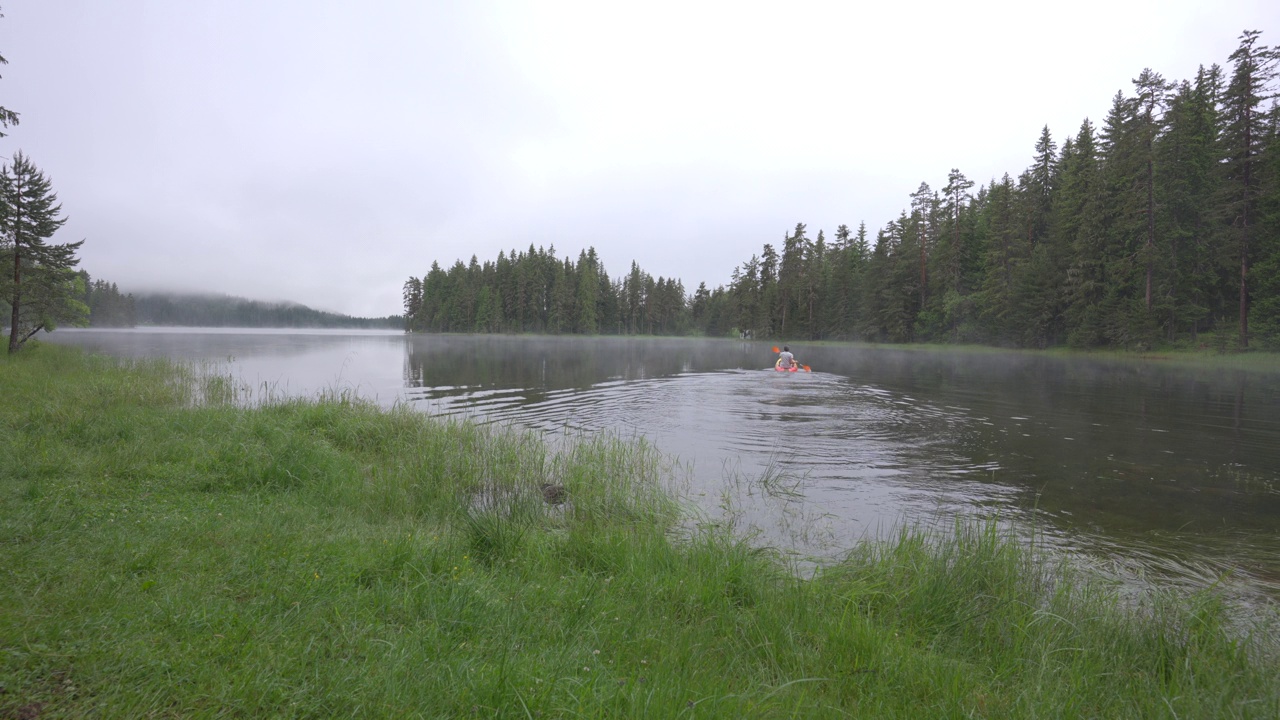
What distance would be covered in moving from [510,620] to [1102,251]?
185ft

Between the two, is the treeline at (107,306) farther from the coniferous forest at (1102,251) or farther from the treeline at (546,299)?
the coniferous forest at (1102,251)

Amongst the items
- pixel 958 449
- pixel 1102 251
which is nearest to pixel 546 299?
pixel 1102 251

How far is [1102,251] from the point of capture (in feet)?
144

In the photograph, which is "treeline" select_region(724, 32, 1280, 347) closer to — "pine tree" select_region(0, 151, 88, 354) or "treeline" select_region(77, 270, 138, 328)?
"pine tree" select_region(0, 151, 88, 354)

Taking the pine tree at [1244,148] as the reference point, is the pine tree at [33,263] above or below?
below

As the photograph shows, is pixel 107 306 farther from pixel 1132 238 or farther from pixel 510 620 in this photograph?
pixel 1132 238

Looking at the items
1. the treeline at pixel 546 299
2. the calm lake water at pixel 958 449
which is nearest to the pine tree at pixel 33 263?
the calm lake water at pixel 958 449

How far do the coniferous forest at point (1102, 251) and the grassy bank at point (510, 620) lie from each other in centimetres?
4450

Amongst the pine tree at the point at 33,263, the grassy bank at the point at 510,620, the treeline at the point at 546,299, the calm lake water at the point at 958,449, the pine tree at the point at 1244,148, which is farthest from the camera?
the treeline at the point at 546,299

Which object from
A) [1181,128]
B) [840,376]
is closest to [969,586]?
[840,376]

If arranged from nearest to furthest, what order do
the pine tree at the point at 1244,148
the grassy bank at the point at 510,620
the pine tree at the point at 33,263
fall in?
the grassy bank at the point at 510,620 < the pine tree at the point at 33,263 < the pine tree at the point at 1244,148

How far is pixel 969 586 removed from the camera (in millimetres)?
4965

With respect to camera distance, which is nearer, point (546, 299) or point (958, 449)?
point (958, 449)

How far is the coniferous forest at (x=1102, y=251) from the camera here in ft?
119
